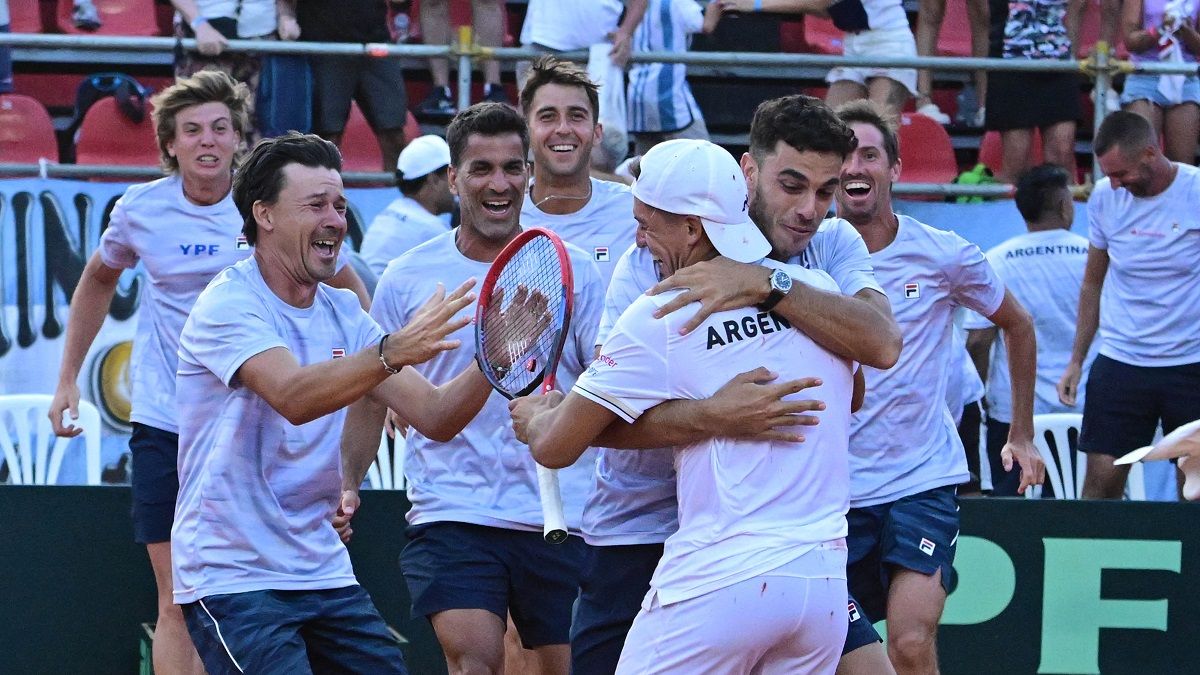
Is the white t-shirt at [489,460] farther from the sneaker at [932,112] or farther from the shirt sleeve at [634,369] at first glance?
the sneaker at [932,112]

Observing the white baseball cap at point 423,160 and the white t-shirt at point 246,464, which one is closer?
the white t-shirt at point 246,464

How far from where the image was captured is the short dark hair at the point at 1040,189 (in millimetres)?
9086

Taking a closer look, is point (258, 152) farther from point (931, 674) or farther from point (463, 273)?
point (931, 674)

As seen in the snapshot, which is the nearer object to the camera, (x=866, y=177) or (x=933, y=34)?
(x=866, y=177)

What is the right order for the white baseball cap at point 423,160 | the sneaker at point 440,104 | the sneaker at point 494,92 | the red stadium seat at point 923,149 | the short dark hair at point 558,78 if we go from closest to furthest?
the short dark hair at point 558,78 < the white baseball cap at point 423,160 < the sneaker at point 494,92 < the sneaker at point 440,104 < the red stadium seat at point 923,149

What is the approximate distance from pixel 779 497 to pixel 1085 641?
12.2ft

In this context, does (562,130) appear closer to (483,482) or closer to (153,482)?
(483,482)

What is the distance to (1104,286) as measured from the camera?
9094mm

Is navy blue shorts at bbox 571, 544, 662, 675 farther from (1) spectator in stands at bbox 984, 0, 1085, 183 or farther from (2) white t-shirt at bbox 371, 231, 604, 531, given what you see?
(1) spectator in stands at bbox 984, 0, 1085, 183

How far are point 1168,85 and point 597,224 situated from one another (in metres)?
5.76

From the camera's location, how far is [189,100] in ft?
22.0

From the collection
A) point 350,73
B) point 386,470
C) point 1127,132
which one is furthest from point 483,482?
point 350,73

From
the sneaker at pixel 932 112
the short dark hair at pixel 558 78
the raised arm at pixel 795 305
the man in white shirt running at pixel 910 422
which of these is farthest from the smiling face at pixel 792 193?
the sneaker at pixel 932 112

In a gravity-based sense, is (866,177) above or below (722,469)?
above
